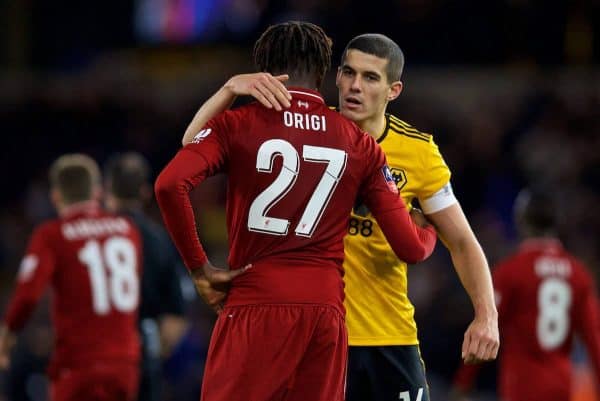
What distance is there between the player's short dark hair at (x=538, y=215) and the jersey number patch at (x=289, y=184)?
399 cm

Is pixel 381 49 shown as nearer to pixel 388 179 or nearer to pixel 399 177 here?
pixel 399 177

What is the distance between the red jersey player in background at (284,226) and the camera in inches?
169

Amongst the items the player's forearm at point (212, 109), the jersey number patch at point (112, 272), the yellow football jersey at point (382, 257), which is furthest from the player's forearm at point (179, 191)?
the jersey number patch at point (112, 272)

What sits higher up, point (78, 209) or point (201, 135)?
point (201, 135)

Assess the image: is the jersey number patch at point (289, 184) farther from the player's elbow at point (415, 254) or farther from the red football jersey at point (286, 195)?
the player's elbow at point (415, 254)

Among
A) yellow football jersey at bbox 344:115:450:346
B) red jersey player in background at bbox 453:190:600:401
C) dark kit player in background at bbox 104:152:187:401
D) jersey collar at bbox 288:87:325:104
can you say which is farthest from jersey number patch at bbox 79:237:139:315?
jersey collar at bbox 288:87:325:104

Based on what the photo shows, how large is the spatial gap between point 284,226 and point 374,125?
0.98 metres

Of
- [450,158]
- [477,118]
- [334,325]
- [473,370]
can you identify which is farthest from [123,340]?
[477,118]

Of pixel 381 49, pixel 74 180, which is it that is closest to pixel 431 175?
pixel 381 49

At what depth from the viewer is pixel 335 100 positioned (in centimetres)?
1377

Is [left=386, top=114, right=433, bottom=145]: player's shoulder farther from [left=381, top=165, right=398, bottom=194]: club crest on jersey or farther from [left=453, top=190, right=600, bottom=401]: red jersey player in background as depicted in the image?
[left=453, top=190, right=600, bottom=401]: red jersey player in background

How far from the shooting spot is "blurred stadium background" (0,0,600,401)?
12148 mm

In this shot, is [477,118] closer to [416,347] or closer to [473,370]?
[473,370]

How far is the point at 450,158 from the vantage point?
1305 cm
